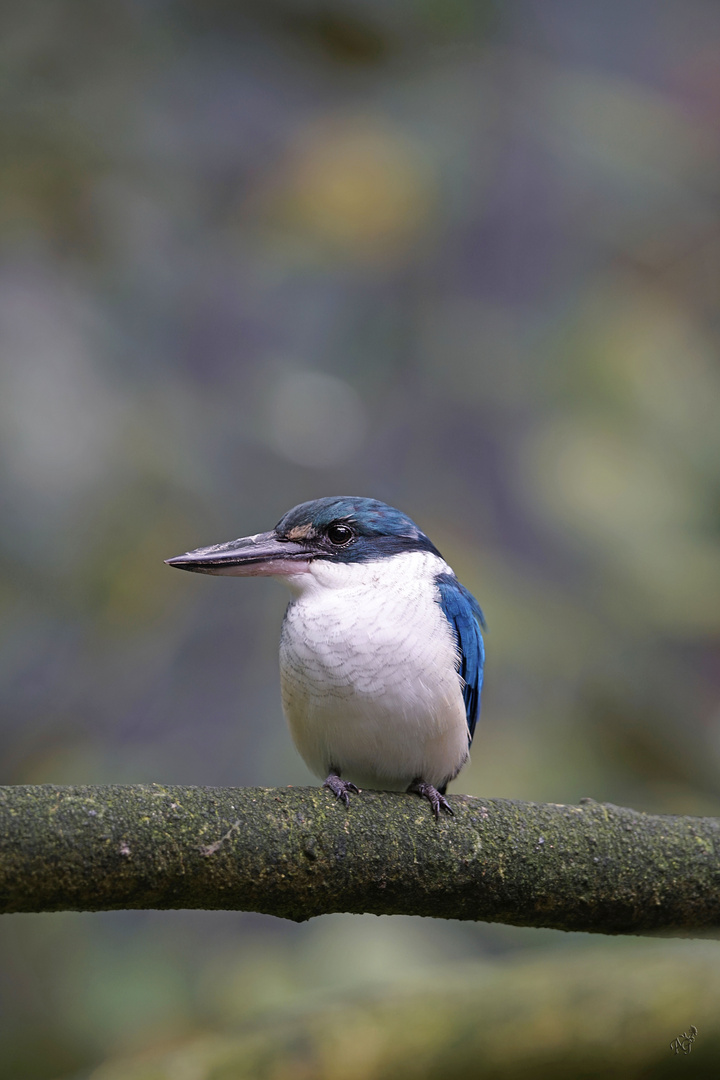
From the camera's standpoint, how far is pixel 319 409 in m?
4.03

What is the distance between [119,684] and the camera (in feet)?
12.7

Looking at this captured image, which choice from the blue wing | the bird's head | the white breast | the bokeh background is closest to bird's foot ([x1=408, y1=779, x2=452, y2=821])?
the white breast

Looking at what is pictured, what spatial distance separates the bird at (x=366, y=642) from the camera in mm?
2037

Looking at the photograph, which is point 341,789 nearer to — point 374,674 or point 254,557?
point 374,674

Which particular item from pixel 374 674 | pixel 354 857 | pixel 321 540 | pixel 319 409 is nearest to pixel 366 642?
pixel 374 674

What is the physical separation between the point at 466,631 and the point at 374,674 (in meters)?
0.31

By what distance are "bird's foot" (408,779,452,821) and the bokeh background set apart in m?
0.67

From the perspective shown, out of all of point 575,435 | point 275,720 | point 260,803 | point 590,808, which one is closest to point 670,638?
point 575,435

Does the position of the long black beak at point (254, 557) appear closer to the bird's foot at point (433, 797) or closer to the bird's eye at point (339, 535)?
the bird's eye at point (339, 535)

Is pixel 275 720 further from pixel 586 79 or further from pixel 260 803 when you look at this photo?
pixel 586 79

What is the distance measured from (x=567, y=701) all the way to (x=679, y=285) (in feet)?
7.69

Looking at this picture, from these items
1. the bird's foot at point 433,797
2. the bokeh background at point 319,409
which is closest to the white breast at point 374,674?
the bird's foot at point 433,797

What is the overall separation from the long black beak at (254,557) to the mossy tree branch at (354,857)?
50cm

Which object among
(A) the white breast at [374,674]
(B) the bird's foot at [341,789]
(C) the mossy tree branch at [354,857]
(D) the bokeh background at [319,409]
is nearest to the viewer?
(C) the mossy tree branch at [354,857]
